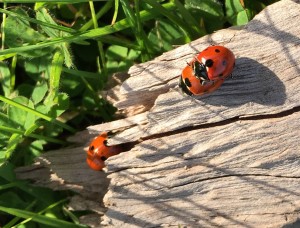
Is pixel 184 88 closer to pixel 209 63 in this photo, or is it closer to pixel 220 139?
pixel 209 63

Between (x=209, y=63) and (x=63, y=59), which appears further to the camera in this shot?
(x=63, y=59)

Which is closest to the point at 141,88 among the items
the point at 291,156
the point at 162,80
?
the point at 162,80

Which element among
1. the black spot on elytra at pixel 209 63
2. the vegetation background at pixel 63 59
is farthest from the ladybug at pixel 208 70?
the vegetation background at pixel 63 59

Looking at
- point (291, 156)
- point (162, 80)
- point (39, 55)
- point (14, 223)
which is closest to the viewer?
point (291, 156)

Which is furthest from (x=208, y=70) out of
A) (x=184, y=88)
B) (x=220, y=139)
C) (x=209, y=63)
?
(x=220, y=139)

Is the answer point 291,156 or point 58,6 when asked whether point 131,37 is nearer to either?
point 58,6

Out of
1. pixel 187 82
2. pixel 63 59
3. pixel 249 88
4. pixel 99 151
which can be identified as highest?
pixel 63 59

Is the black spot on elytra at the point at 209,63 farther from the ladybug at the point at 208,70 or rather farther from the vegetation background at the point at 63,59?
the vegetation background at the point at 63,59
